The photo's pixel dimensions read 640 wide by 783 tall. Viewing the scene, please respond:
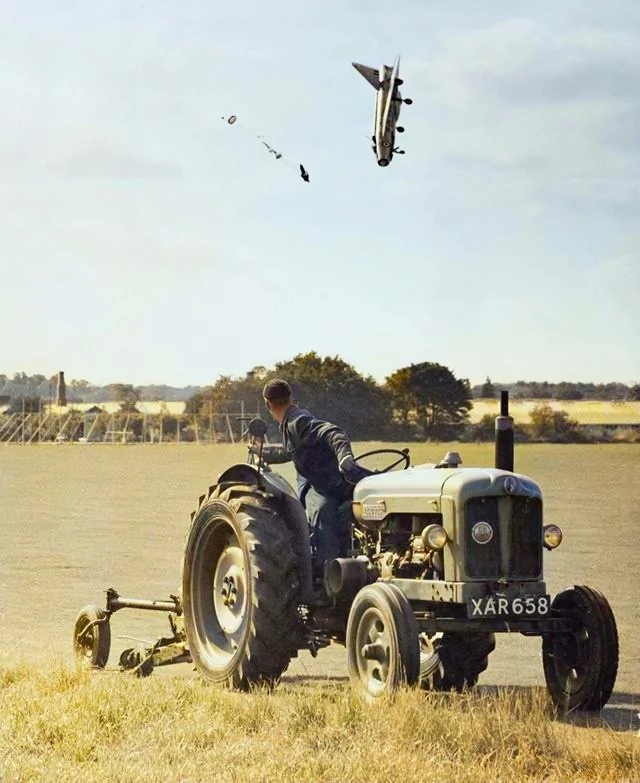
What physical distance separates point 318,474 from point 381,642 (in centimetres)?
161

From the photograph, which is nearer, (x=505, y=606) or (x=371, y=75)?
(x=505, y=606)

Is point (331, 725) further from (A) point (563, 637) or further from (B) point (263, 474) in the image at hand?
(B) point (263, 474)

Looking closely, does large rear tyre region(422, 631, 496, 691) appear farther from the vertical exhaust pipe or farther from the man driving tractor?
the vertical exhaust pipe

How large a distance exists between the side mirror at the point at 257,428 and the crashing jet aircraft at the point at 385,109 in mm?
3363

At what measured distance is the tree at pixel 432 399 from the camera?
43.8 meters

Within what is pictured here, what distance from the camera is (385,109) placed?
13.3m

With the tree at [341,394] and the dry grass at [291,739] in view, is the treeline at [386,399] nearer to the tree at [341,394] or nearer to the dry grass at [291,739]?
the tree at [341,394]

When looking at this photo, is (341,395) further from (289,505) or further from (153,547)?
(289,505)

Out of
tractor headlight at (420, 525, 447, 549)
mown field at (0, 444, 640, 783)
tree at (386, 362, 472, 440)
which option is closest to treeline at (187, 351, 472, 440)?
tree at (386, 362, 472, 440)

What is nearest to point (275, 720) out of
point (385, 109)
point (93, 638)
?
point (93, 638)

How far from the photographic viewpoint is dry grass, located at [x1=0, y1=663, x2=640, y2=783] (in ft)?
23.1

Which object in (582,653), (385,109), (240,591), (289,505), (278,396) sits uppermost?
(385,109)

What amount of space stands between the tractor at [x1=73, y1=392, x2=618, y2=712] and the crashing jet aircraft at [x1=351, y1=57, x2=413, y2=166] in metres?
3.52

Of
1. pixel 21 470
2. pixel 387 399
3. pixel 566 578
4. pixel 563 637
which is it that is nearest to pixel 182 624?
pixel 563 637
